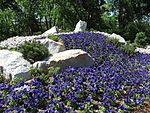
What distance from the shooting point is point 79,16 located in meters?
43.4

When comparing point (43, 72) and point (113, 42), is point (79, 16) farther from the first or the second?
point (43, 72)

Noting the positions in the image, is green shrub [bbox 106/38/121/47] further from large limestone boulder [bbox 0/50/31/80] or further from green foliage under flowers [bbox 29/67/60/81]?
large limestone boulder [bbox 0/50/31/80]

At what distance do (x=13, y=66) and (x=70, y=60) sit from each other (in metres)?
2.41

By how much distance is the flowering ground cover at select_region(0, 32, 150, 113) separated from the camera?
889 centimetres

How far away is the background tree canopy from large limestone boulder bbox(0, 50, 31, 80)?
970 inches

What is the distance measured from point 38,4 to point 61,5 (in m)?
8.54

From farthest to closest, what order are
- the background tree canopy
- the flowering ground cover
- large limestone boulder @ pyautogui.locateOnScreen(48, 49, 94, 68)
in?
the background tree canopy, large limestone boulder @ pyautogui.locateOnScreen(48, 49, 94, 68), the flowering ground cover

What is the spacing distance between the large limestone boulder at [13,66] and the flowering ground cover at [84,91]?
0.76 metres

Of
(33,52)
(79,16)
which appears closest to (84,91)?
(33,52)

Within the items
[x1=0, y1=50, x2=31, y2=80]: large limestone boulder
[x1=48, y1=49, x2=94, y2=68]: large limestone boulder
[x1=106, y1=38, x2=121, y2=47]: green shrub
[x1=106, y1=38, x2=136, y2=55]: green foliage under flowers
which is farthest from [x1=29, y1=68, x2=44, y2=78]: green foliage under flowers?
[x1=106, y1=38, x2=121, y2=47]: green shrub

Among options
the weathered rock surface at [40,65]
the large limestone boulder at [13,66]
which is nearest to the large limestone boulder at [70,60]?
the weathered rock surface at [40,65]

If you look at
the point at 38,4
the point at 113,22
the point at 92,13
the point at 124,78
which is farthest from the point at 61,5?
the point at 124,78

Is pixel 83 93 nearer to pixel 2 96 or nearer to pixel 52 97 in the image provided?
pixel 52 97

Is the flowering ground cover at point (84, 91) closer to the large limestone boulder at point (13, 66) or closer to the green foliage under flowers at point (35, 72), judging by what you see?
the green foliage under flowers at point (35, 72)
